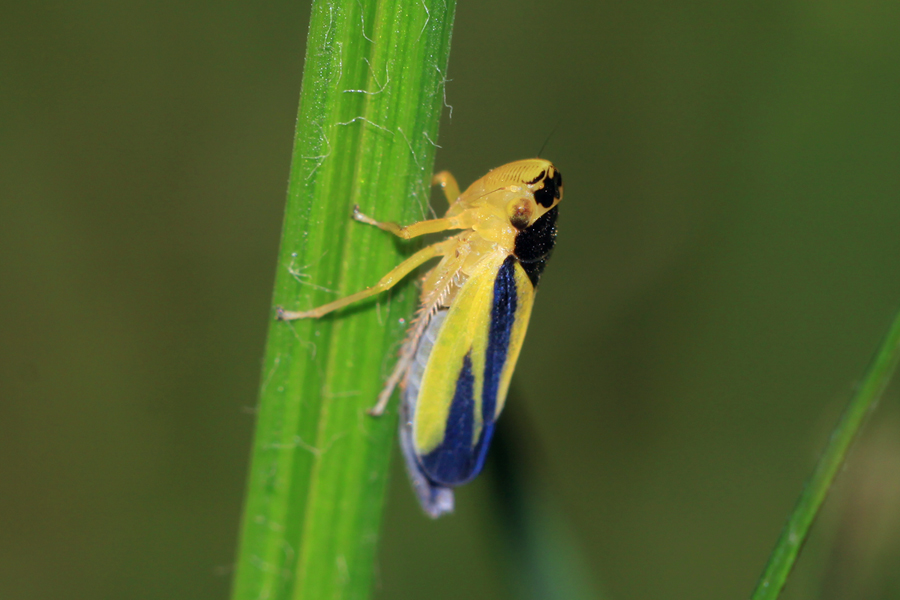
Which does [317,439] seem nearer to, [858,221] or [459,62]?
[459,62]

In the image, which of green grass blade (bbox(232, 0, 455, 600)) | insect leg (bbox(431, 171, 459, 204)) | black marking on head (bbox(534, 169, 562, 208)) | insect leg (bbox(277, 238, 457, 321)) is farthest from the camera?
insect leg (bbox(431, 171, 459, 204))

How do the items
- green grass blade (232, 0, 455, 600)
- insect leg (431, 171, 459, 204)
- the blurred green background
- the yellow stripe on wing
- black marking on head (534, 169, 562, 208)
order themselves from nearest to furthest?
green grass blade (232, 0, 455, 600)
the yellow stripe on wing
black marking on head (534, 169, 562, 208)
insect leg (431, 171, 459, 204)
the blurred green background

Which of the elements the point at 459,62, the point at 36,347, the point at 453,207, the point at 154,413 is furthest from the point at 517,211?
the point at 36,347

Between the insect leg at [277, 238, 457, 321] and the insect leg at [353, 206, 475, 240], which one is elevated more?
the insect leg at [353, 206, 475, 240]

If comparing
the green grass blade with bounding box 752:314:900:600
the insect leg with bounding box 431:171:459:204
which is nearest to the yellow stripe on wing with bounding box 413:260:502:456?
the insect leg with bounding box 431:171:459:204

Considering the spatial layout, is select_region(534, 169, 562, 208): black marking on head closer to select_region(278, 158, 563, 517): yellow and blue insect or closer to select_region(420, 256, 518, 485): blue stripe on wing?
select_region(278, 158, 563, 517): yellow and blue insect

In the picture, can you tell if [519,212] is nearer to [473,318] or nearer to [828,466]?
[473,318]

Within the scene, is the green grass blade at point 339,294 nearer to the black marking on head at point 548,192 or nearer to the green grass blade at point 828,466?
the black marking on head at point 548,192
